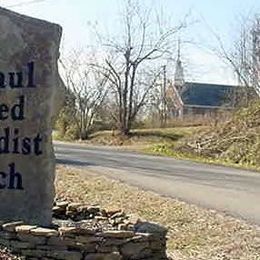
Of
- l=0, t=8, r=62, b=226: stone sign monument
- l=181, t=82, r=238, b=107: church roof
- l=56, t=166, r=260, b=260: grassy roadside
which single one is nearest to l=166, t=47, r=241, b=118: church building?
l=181, t=82, r=238, b=107: church roof

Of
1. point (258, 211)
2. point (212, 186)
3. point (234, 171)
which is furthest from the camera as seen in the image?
point (234, 171)

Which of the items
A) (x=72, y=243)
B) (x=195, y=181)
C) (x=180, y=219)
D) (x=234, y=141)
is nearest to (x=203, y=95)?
(x=234, y=141)

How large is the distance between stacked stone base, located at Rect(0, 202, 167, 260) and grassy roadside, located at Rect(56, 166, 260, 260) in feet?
3.73

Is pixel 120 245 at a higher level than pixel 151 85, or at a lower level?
lower

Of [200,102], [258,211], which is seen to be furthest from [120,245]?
[200,102]

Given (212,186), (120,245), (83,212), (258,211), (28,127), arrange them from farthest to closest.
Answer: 1. (212,186)
2. (258,211)
3. (83,212)
4. (28,127)
5. (120,245)

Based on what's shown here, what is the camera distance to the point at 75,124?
4797 centimetres

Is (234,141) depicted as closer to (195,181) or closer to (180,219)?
(195,181)

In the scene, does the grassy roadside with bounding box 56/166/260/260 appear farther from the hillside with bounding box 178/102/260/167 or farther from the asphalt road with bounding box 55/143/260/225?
the hillside with bounding box 178/102/260/167

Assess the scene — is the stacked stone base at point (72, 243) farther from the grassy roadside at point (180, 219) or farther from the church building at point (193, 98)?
the church building at point (193, 98)

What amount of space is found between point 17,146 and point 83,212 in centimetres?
144

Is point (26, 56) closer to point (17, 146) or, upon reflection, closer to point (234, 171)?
point (17, 146)

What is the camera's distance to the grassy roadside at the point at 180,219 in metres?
8.49

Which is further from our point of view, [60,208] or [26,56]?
[60,208]
